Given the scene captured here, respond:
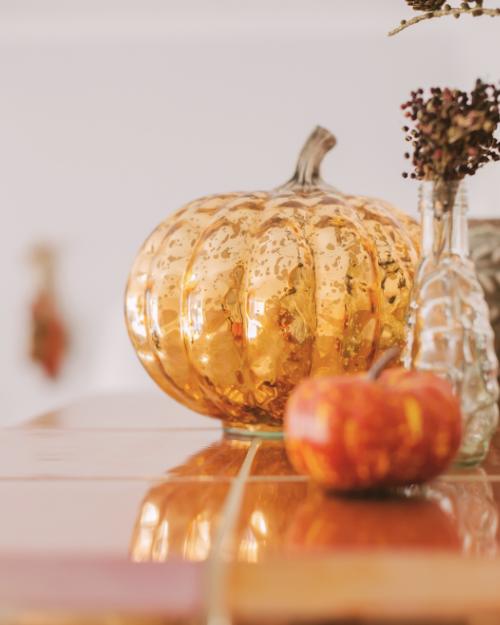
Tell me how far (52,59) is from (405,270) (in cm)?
413

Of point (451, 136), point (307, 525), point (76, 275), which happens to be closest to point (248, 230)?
point (451, 136)

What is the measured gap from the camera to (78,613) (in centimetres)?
25

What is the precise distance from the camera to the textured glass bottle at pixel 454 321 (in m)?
0.46

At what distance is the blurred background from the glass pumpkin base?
3416 mm

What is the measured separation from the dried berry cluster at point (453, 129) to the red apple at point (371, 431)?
19 centimetres

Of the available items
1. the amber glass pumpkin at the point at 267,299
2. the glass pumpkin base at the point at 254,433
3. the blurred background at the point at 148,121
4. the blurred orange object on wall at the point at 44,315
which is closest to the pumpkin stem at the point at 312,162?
the amber glass pumpkin at the point at 267,299

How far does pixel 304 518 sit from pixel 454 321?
0.71ft

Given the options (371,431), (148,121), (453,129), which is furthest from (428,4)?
(148,121)

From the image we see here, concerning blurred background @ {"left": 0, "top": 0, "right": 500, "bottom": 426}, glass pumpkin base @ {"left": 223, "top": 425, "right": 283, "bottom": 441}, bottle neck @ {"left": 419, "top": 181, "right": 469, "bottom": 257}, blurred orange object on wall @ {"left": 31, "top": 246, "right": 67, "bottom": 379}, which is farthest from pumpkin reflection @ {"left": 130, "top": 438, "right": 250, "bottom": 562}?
blurred orange object on wall @ {"left": 31, "top": 246, "right": 67, "bottom": 379}

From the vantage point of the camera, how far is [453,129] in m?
0.44

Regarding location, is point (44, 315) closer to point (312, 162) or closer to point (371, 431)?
point (312, 162)

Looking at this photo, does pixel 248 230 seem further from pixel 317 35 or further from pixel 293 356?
pixel 317 35

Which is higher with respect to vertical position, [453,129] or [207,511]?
[453,129]

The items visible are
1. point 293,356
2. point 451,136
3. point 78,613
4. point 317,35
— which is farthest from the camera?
point 317,35
